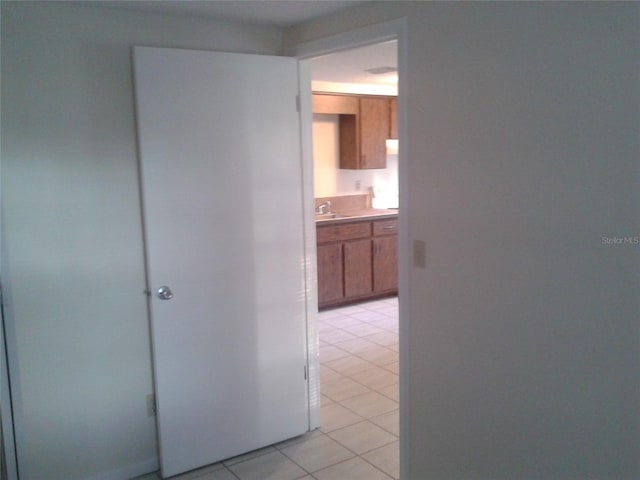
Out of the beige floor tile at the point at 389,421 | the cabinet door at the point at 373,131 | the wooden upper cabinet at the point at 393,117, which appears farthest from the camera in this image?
the wooden upper cabinet at the point at 393,117

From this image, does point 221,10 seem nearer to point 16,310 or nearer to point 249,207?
point 249,207

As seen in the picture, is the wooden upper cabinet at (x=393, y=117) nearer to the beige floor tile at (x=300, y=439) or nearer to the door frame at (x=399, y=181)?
the door frame at (x=399, y=181)

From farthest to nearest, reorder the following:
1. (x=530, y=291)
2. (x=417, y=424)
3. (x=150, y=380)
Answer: (x=150, y=380) < (x=417, y=424) < (x=530, y=291)

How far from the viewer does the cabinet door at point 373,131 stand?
607 cm

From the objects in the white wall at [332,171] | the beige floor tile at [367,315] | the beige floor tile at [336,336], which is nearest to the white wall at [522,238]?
the beige floor tile at [336,336]

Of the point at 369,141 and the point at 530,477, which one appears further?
the point at 369,141

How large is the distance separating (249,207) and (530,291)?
1.53 meters

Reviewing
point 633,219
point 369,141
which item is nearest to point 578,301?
point 633,219

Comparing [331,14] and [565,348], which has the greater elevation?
[331,14]

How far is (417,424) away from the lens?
2488 millimetres

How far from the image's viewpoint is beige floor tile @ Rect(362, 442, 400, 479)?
9.33 feet

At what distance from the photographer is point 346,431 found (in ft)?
10.7

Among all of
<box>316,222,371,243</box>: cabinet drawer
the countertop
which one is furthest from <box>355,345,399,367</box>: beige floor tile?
the countertop

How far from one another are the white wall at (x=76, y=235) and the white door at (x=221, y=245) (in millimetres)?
142
